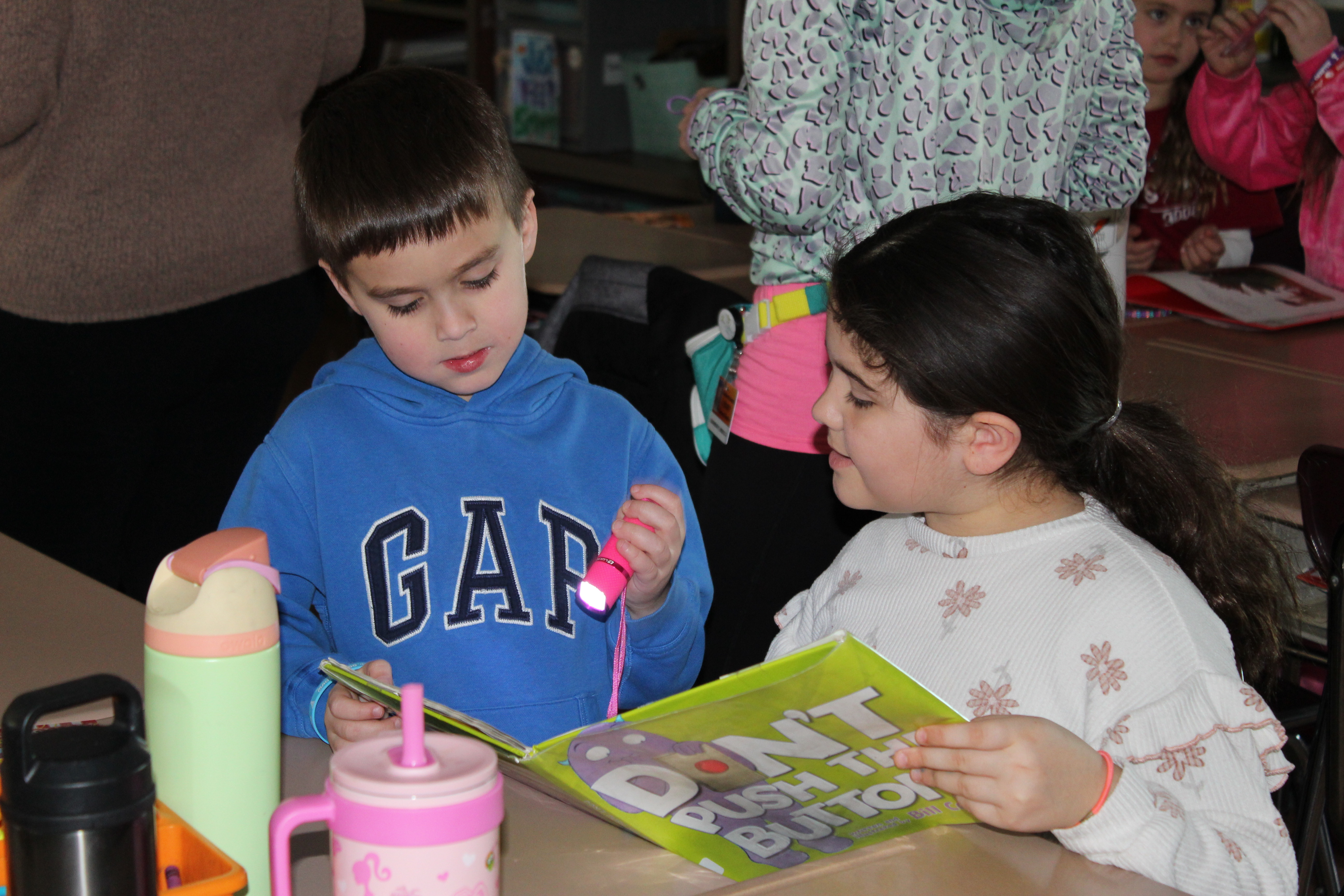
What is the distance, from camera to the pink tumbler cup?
0.58m

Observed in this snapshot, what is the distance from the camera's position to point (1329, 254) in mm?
2508

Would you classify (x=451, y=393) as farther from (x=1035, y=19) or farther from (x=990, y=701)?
(x=1035, y=19)

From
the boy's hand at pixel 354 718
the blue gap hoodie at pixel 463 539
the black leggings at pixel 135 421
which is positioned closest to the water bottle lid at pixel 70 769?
the boy's hand at pixel 354 718

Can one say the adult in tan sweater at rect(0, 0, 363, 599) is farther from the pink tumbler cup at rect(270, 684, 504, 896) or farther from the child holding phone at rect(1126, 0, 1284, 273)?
the child holding phone at rect(1126, 0, 1284, 273)

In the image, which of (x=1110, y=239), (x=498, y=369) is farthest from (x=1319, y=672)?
(x=498, y=369)

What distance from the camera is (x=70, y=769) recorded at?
56 centimetres

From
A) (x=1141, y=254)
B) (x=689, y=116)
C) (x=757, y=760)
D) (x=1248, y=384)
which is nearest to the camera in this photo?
(x=757, y=760)

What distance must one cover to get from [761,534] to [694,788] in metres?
0.81

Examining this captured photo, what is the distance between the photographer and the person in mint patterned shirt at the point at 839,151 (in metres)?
1.41

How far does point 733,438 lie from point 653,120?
2758 mm

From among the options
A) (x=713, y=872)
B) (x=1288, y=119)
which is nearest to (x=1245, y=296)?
(x=1288, y=119)

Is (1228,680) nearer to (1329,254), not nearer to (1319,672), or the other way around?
(1319,672)

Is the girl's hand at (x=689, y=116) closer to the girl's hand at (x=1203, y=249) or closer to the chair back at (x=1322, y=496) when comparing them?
the chair back at (x=1322, y=496)

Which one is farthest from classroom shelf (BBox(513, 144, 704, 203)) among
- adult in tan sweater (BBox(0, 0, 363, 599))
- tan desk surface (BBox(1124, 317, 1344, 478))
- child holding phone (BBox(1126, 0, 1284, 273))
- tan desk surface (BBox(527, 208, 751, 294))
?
adult in tan sweater (BBox(0, 0, 363, 599))
